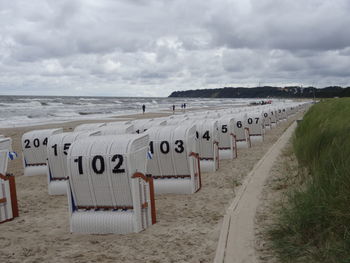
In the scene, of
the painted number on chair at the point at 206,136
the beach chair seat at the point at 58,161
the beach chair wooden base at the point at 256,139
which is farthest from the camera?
the beach chair wooden base at the point at 256,139

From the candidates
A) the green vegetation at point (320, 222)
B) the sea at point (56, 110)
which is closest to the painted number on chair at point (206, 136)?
the green vegetation at point (320, 222)

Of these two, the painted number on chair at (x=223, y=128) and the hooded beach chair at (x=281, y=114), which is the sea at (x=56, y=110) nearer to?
the hooded beach chair at (x=281, y=114)

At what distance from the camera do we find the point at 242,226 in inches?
248

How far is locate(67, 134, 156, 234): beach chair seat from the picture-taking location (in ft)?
21.6

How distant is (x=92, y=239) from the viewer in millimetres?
6523

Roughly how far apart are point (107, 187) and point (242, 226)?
226cm

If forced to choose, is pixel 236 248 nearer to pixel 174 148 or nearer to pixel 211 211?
pixel 211 211

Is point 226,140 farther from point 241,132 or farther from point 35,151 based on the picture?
point 35,151

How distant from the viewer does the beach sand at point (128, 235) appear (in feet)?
18.7

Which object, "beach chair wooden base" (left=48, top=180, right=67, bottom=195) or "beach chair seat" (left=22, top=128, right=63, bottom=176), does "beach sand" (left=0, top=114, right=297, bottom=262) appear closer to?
"beach chair wooden base" (left=48, top=180, right=67, bottom=195)

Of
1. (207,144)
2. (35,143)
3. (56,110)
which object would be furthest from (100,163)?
(56,110)

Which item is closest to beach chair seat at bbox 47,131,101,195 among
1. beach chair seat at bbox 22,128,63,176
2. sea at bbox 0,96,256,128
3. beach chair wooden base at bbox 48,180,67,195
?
beach chair wooden base at bbox 48,180,67,195

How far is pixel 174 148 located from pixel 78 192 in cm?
305

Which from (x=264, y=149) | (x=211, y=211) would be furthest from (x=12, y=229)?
(x=264, y=149)
